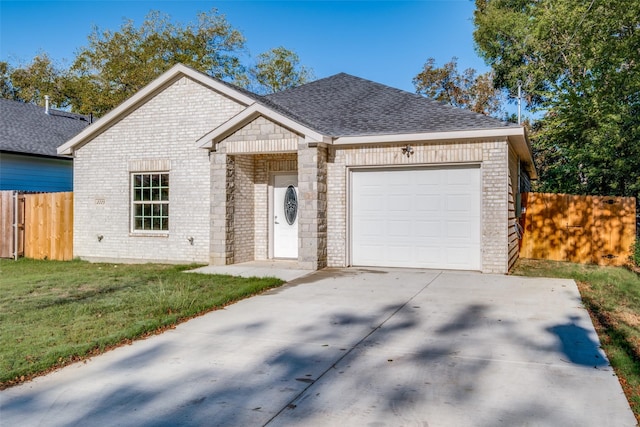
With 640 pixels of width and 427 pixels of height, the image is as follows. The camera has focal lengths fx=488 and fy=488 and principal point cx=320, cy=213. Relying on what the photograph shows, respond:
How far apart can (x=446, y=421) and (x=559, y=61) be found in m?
22.4

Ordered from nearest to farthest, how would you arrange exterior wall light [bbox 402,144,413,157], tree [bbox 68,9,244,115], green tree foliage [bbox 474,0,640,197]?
1. exterior wall light [bbox 402,144,413,157]
2. green tree foliage [bbox 474,0,640,197]
3. tree [bbox 68,9,244,115]

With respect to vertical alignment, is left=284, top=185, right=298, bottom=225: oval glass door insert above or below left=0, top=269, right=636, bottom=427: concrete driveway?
above

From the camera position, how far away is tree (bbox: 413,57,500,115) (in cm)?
3294

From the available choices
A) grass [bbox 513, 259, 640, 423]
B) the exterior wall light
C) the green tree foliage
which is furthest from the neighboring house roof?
the green tree foliage

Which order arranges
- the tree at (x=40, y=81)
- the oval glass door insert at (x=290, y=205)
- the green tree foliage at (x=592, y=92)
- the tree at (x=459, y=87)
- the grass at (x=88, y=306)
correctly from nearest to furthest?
A: the grass at (x=88, y=306) → the oval glass door insert at (x=290, y=205) → the green tree foliage at (x=592, y=92) → the tree at (x=459, y=87) → the tree at (x=40, y=81)

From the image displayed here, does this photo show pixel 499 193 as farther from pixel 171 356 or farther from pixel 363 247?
pixel 171 356

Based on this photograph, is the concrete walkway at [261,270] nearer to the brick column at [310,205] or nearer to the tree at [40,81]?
the brick column at [310,205]

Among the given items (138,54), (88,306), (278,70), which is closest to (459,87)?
(278,70)

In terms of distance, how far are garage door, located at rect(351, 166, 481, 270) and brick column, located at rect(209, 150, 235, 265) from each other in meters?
2.93

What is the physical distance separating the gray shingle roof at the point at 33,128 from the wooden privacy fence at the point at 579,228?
16044 mm

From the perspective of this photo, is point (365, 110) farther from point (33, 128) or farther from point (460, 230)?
point (33, 128)

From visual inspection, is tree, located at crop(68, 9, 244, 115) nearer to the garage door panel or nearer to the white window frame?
the white window frame

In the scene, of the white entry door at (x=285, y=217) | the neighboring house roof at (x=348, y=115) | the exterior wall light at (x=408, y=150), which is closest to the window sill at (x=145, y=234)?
the neighboring house roof at (x=348, y=115)

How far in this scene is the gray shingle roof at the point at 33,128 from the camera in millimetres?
16875
